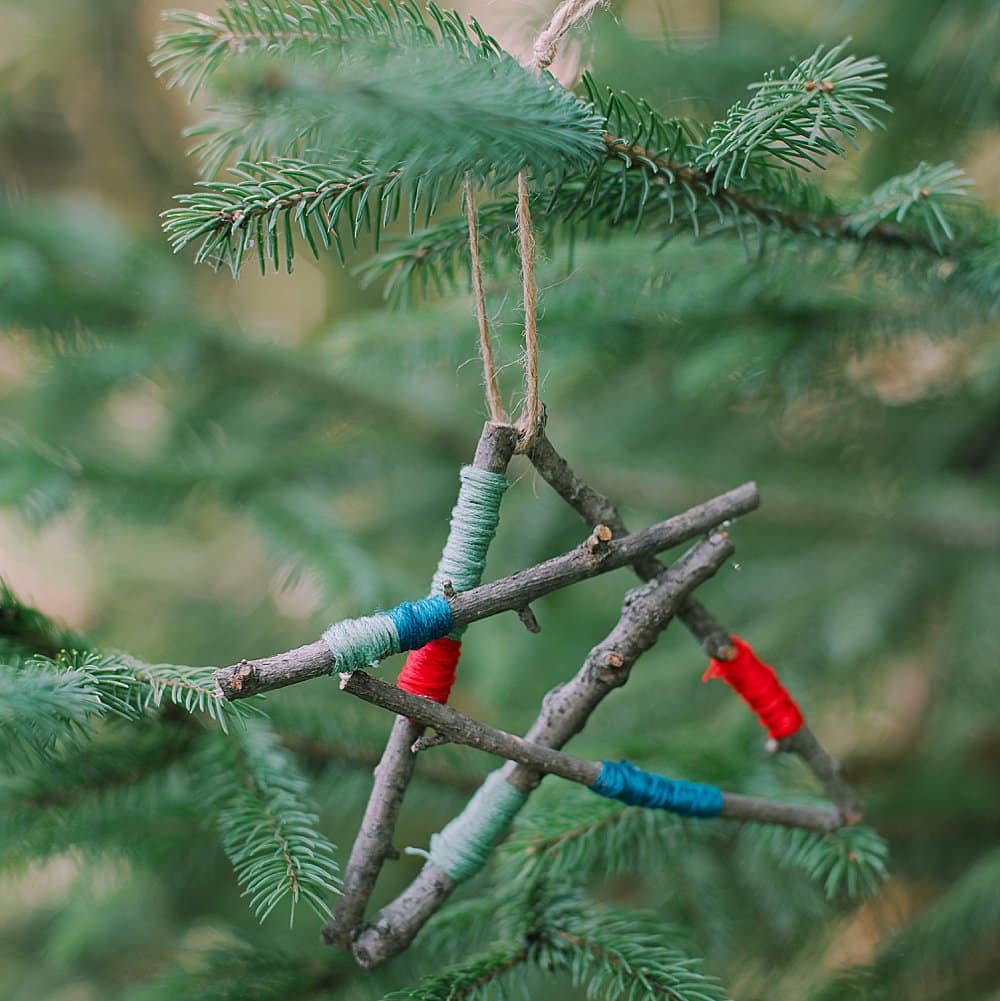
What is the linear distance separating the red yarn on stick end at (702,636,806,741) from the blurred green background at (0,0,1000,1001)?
0.30ft

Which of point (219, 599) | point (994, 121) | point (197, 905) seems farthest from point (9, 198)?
point (994, 121)

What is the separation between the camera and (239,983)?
595 millimetres

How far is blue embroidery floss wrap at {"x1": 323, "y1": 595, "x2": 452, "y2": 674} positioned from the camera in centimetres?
45

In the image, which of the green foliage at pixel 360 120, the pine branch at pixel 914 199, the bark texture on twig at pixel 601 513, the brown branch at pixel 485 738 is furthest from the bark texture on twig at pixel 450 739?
the pine branch at pixel 914 199

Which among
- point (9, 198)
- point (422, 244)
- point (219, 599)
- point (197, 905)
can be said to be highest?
point (9, 198)

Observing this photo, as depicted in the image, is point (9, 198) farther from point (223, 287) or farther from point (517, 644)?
point (223, 287)

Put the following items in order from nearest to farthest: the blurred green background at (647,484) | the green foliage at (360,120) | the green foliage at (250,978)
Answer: the green foliage at (360,120)
the green foliage at (250,978)
the blurred green background at (647,484)

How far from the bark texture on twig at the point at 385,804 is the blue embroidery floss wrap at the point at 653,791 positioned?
11 centimetres

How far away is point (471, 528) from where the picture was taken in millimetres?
507

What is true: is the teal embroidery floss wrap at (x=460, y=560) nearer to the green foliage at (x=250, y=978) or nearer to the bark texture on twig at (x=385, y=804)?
the bark texture on twig at (x=385, y=804)

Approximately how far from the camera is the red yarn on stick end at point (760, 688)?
59 centimetres

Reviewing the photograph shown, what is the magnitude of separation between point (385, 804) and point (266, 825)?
7 cm

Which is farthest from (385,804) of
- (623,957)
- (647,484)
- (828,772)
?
(647,484)

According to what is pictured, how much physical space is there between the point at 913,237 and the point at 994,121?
42cm
